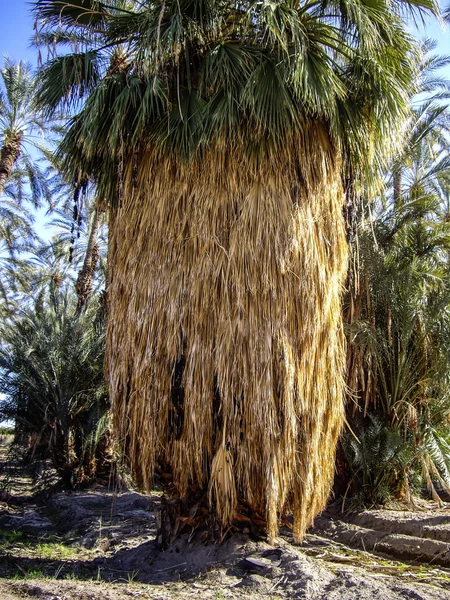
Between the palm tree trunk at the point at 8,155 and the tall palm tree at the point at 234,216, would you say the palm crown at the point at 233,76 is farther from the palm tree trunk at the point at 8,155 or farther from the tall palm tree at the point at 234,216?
the palm tree trunk at the point at 8,155

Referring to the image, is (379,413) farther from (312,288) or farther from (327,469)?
(312,288)

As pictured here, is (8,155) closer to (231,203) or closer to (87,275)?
(87,275)

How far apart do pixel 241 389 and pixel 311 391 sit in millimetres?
720

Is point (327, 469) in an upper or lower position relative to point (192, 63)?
lower

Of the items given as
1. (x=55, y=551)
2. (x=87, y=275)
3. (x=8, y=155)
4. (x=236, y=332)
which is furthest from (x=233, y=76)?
(x=8, y=155)

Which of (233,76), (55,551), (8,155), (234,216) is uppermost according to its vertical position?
(8,155)

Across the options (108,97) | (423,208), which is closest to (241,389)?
(108,97)

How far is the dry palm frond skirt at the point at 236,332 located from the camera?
17.4 feet

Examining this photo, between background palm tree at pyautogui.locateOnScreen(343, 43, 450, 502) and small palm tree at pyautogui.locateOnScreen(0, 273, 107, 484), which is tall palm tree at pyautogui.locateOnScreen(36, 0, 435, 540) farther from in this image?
small palm tree at pyautogui.locateOnScreen(0, 273, 107, 484)

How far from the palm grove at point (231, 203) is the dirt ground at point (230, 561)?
441 mm

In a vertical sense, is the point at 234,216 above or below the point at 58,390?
above

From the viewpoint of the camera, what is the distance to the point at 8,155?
15.5m

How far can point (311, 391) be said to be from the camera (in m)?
5.47

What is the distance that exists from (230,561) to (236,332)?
2.19m
